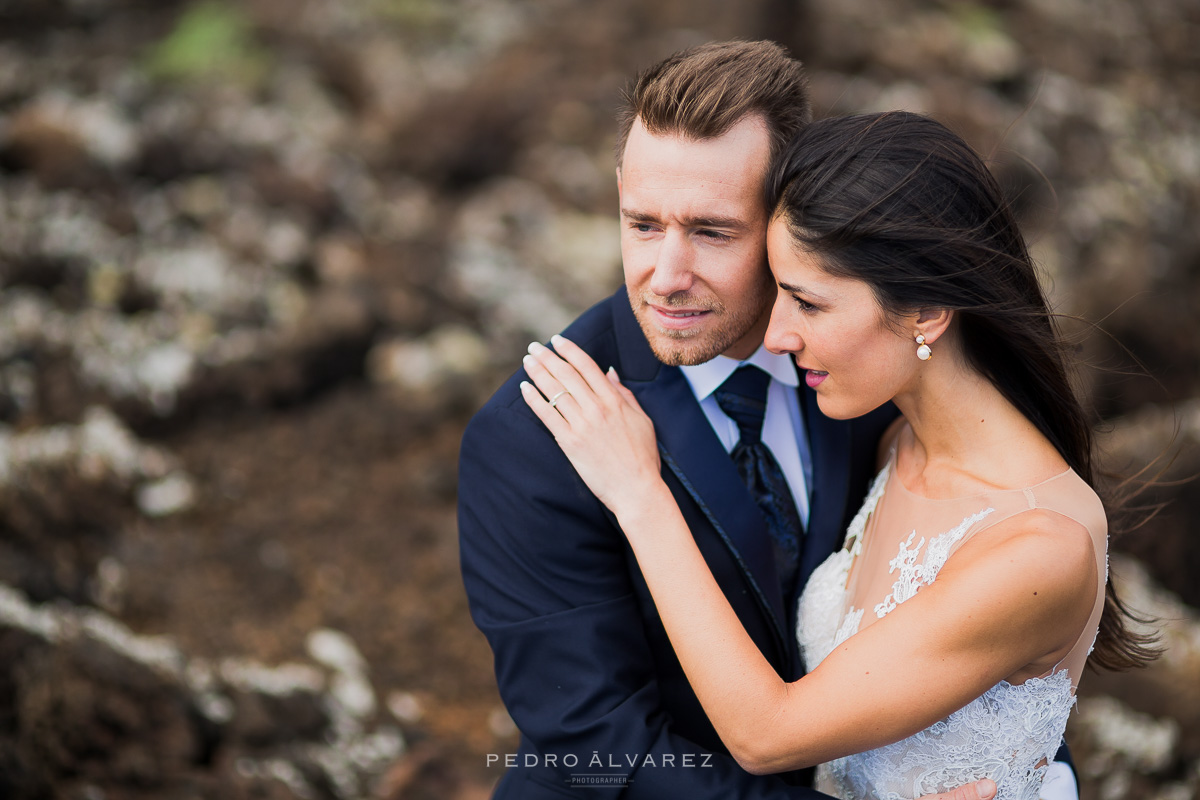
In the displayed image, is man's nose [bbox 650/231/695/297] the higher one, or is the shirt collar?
man's nose [bbox 650/231/695/297]

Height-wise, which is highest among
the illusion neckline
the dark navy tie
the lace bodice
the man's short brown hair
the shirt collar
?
the man's short brown hair

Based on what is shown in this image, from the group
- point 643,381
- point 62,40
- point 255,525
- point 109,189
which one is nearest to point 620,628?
point 643,381

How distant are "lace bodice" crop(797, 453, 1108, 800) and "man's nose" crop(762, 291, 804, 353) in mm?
545

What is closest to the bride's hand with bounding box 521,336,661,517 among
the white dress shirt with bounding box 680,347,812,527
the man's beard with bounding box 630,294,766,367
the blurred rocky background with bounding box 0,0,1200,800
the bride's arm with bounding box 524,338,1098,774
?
the bride's arm with bounding box 524,338,1098,774

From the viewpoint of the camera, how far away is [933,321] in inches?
85.2

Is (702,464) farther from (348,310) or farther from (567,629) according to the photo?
(348,310)

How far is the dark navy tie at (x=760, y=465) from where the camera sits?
250 centimetres

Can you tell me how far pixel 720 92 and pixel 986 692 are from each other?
154cm

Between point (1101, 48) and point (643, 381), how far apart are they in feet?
27.3

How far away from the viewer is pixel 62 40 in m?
8.23

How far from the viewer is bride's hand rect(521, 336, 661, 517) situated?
2182 millimetres

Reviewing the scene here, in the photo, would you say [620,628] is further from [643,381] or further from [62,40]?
[62,40]

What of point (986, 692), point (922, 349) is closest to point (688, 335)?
point (922, 349)

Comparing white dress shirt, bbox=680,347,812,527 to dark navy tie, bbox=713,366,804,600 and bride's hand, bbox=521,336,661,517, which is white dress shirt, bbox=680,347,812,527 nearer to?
dark navy tie, bbox=713,366,804,600
